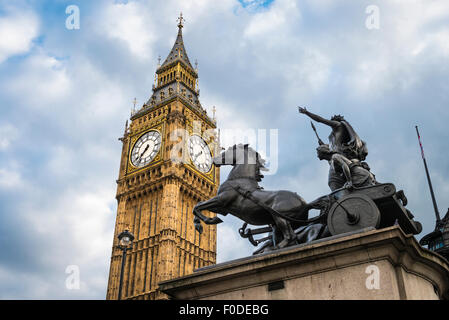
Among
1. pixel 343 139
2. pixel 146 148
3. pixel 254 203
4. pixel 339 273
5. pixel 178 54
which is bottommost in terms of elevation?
pixel 339 273

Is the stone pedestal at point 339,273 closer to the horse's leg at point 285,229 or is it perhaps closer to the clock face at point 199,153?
the horse's leg at point 285,229

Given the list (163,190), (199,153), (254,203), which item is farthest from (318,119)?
(199,153)

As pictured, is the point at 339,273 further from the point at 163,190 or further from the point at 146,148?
the point at 146,148

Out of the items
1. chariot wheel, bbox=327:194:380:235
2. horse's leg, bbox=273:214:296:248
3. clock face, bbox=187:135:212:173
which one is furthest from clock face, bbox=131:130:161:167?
chariot wheel, bbox=327:194:380:235

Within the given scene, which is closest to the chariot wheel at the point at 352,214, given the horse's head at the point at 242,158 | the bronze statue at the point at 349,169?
the bronze statue at the point at 349,169

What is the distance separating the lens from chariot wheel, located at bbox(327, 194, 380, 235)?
7176 mm

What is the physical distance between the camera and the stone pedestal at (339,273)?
622cm

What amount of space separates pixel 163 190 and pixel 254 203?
142 feet

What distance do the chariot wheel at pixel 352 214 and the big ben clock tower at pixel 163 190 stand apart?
131 feet

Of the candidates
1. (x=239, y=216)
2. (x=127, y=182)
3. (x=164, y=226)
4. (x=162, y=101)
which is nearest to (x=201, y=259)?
(x=164, y=226)

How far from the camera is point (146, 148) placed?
55.2m
